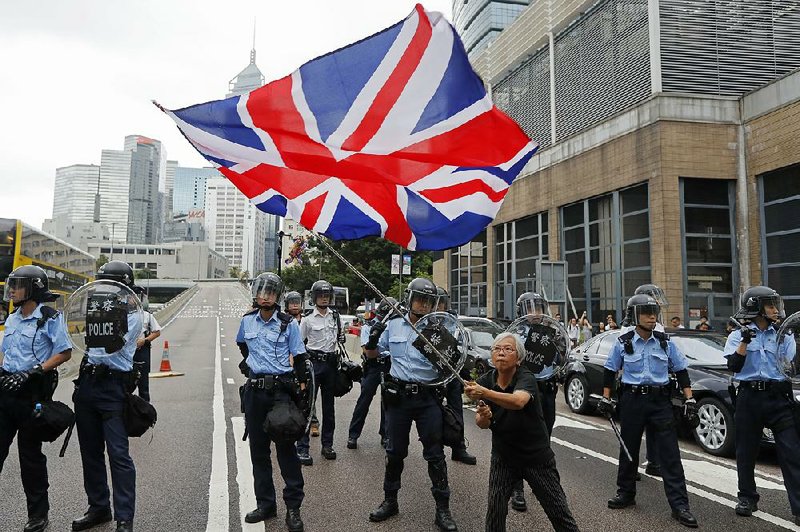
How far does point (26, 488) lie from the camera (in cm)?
454

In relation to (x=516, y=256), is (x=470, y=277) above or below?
below

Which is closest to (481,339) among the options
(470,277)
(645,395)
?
(645,395)

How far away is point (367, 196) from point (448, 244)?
86 cm

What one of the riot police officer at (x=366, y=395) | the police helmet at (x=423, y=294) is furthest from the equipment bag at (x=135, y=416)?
the riot police officer at (x=366, y=395)

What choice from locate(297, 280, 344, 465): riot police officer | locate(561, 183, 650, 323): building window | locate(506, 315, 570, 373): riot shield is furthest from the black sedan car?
locate(561, 183, 650, 323): building window

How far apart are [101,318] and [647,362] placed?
484 centimetres

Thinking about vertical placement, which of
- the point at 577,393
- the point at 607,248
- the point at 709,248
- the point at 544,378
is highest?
the point at 607,248

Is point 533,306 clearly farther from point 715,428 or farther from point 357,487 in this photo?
point 715,428

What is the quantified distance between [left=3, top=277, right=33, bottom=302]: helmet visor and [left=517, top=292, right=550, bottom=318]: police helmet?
4.50 m

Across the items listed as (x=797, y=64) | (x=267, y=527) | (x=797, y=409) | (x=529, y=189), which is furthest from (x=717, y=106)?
(x=267, y=527)

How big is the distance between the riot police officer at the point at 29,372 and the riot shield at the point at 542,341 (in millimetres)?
4084

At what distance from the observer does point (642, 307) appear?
18.2 ft

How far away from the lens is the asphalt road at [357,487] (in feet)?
15.7

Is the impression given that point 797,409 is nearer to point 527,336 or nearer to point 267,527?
point 527,336
